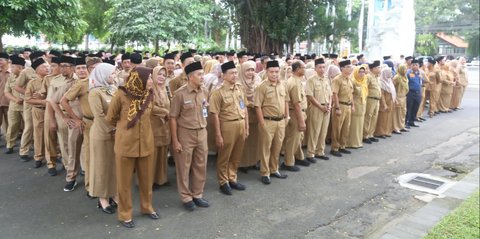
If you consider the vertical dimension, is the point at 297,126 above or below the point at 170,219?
above

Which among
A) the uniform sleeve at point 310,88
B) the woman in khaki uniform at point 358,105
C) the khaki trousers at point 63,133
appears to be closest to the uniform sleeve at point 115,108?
the khaki trousers at point 63,133

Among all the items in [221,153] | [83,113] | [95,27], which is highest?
[95,27]

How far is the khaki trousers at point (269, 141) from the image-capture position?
5.80m

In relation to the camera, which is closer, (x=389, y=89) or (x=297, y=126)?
(x=297, y=126)

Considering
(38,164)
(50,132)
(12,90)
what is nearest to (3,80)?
(12,90)

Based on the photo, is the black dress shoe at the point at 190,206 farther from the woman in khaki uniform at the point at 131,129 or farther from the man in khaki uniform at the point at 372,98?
the man in khaki uniform at the point at 372,98

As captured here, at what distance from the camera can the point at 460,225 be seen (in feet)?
14.6

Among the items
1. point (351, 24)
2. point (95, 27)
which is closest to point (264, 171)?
point (351, 24)

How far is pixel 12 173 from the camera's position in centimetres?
605

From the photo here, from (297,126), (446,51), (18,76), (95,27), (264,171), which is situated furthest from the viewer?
(446,51)

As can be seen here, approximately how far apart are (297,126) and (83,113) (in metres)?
3.27

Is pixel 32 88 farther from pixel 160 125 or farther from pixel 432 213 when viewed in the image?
pixel 432 213

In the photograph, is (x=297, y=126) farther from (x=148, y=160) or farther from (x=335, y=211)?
(x=148, y=160)

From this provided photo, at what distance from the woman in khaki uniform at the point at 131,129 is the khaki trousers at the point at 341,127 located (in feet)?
14.7
